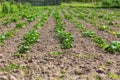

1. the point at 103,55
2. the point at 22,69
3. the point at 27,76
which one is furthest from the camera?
the point at 103,55

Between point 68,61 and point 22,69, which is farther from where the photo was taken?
point 68,61

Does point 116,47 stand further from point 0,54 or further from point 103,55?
point 0,54

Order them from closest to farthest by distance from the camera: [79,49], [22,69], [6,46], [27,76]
→ [27,76] → [22,69] → [79,49] → [6,46]

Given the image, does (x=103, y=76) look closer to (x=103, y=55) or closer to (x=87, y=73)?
(x=87, y=73)

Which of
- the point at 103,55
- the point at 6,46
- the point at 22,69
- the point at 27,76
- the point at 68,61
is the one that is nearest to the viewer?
the point at 27,76

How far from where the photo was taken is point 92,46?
1093cm

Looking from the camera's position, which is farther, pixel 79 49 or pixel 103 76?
pixel 79 49

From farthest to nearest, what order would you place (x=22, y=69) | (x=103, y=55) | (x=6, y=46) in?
(x=6, y=46) → (x=103, y=55) → (x=22, y=69)

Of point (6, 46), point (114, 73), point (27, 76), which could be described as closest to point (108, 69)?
point (114, 73)

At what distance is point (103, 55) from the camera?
31.1ft

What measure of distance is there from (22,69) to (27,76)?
0.59 m

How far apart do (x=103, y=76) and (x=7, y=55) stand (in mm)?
3462

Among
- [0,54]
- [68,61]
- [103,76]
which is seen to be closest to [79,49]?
[68,61]

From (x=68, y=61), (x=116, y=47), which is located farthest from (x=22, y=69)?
(x=116, y=47)
